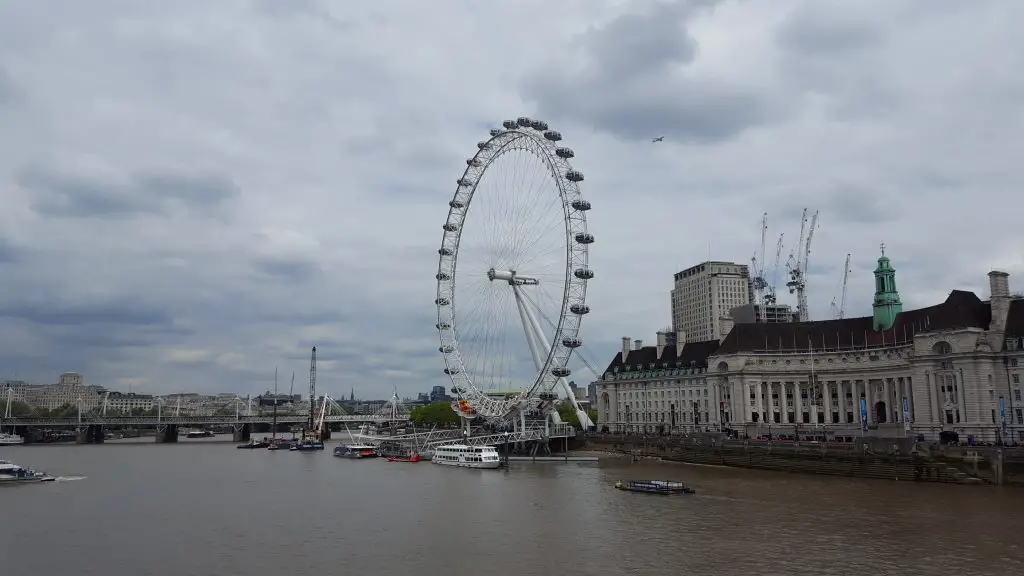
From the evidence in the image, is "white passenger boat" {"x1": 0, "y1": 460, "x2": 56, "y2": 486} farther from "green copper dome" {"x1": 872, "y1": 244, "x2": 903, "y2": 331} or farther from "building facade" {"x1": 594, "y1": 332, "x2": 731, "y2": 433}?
"green copper dome" {"x1": 872, "y1": 244, "x2": 903, "y2": 331}

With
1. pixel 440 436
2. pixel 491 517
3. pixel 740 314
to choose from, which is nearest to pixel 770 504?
pixel 491 517

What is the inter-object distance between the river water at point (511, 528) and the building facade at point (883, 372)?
893 inches

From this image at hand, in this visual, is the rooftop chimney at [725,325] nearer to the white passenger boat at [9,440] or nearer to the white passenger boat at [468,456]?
the white passenger boat at [468,456]

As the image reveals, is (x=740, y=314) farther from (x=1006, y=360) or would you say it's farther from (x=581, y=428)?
(x=1006, y=360)

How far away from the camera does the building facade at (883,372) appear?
71.3 meters

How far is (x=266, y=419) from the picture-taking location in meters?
185

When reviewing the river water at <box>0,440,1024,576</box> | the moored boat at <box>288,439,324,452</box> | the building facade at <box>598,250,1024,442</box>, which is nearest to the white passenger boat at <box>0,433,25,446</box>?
the moored boat at <box>288,439,324,452</box>

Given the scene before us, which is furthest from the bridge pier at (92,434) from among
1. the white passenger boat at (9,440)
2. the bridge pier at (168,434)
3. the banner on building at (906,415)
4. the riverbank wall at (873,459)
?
the banner on building at (906,415)

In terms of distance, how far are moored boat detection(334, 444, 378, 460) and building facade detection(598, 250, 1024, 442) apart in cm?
3971

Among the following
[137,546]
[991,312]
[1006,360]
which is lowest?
[137,546]

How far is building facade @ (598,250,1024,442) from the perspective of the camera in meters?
71.3

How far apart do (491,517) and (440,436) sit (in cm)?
6076

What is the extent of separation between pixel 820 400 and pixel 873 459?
4135 centimetres

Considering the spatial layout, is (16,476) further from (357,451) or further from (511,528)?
(511,528)
